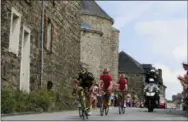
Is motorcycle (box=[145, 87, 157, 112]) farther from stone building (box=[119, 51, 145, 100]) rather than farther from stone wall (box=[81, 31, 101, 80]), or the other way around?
stone building (box=[119, 51, 145, 100])

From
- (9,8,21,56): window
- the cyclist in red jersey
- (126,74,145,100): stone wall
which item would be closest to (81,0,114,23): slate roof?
(126,74,145,100): stone wall

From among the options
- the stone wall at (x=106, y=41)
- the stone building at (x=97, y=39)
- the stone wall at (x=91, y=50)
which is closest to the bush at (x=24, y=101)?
the stone wall at (x=91, y=50)

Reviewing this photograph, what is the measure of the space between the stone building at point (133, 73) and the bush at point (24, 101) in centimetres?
7387

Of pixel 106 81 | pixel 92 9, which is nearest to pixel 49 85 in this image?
pixel 106 81

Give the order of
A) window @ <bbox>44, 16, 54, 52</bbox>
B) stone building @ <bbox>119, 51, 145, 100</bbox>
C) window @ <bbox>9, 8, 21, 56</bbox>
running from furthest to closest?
stone building @ <bbox>119, 51, 145, 100</bbox>
window @ <bbox>44, 16, 54, 52</bbox>
window @ <bbox>9, 8, 21, 56</bbox>

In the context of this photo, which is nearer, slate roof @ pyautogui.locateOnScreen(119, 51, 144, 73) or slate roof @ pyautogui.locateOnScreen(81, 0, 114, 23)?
slate roof @ pyautogui.locateOnScreen(81, 0, 114, 23)

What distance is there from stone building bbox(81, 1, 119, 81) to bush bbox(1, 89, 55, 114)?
106 ft

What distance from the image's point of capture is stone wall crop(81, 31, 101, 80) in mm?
53875

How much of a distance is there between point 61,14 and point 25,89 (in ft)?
24.6

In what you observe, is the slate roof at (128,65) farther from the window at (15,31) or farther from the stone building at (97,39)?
the window at (15,31)

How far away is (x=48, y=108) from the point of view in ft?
69.5

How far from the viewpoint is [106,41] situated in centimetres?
6469

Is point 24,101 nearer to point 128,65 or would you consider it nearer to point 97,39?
point 97,39

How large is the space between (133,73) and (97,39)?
44.9 m
